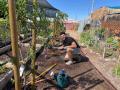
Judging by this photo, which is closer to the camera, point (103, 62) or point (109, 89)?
point (109, 89)

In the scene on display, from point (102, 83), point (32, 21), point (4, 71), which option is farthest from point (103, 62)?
point (32, 21)

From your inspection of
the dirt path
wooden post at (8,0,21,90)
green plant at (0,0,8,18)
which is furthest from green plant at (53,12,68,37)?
wooden post at (8,0,21,90)

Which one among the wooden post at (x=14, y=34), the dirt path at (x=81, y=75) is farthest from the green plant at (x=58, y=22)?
the wooden post at (x=14, y=34)

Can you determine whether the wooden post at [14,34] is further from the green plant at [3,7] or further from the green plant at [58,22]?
the green plant at [58,22]

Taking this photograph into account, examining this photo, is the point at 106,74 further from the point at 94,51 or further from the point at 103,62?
the point at 94,51

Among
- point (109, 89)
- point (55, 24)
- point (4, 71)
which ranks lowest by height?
point (109, 89)

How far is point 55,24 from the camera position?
48.0ft

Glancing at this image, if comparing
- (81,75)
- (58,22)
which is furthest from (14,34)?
(58,22)

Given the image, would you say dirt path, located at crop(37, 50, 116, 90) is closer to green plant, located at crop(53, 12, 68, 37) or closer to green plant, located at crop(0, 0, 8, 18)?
green plant, located at crop(0, 0, 8, 18)

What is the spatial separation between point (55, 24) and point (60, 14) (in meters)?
1.44

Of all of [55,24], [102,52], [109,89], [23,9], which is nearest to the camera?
[23,9]

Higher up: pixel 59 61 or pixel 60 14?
pixel 60 14

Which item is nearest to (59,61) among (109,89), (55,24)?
(109,89)

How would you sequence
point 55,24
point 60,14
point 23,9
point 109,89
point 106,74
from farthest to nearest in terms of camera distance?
point 55,24 → point 60,14 → point 106,74 → point 109,89 → point 23,9
